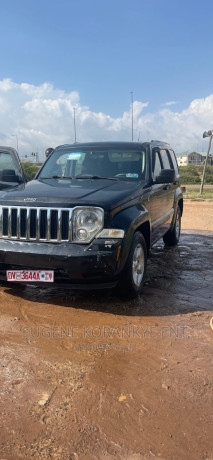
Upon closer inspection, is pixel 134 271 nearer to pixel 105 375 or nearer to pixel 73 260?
pixel 73 260

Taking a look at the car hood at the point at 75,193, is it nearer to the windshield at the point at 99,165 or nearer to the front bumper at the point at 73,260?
the windshield at the point at 99,165

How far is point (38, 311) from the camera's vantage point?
12.6ft

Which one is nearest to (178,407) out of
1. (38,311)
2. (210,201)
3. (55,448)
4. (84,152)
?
(55,448)

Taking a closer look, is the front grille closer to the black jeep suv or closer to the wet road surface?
the black jeep suv

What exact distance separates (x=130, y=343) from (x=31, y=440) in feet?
4.36

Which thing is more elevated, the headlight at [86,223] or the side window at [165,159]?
the side window at [165,159]

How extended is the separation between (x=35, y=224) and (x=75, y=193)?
1.76ft

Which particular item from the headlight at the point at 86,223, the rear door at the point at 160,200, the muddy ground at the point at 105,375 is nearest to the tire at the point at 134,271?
the muddy ground at the point at 105,375

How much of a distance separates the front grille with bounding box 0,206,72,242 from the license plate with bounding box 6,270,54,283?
328 millimetres

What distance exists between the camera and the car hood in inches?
143

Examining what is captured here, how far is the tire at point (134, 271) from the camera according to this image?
3.82m

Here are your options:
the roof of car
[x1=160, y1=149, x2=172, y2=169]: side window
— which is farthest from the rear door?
the roof of car

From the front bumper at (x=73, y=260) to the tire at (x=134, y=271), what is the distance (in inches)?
7.7

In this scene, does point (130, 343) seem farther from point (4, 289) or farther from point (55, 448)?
point (4, 289)
